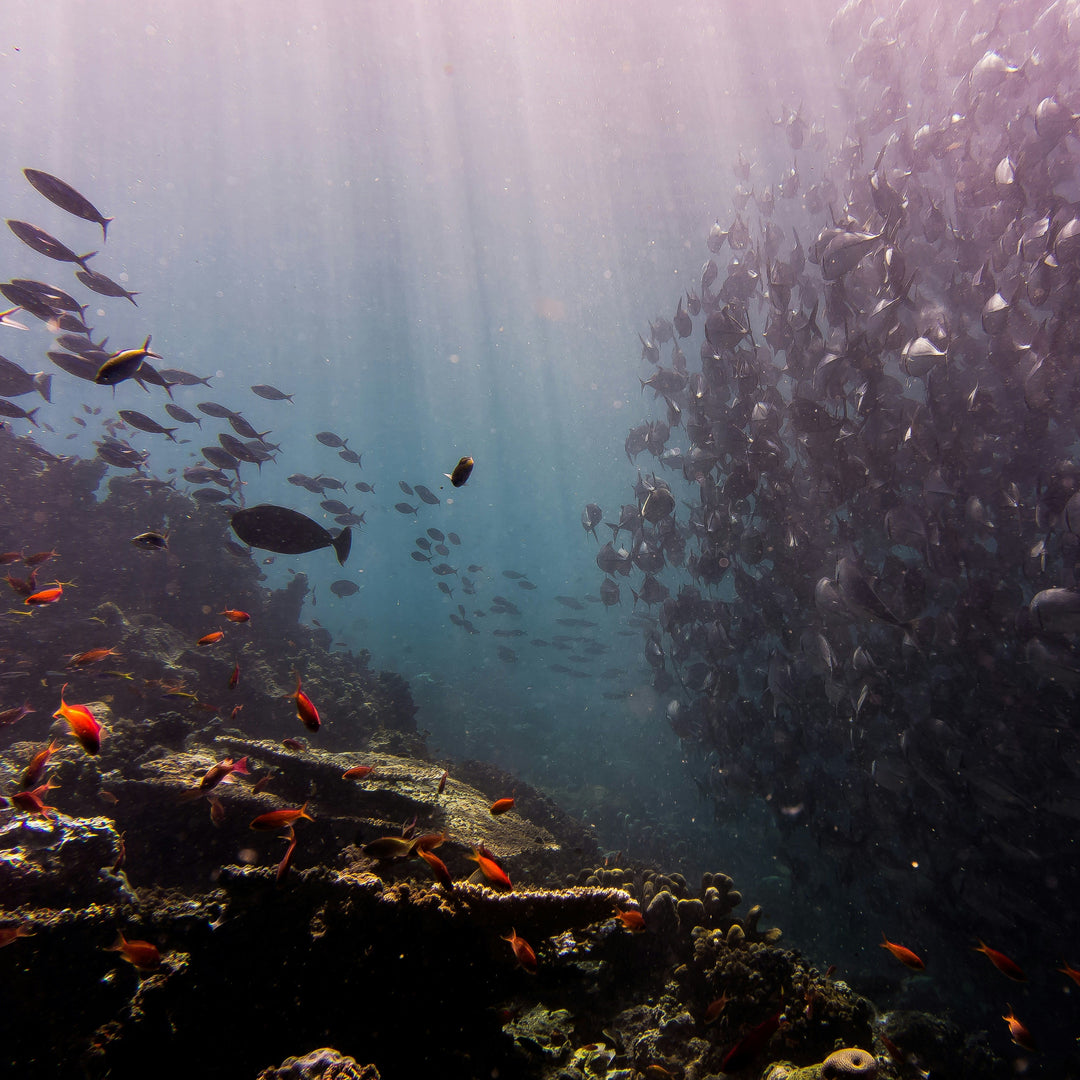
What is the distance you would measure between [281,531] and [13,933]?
9.27ft

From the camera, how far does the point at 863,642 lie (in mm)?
7184

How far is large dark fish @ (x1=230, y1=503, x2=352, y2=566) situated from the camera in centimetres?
405

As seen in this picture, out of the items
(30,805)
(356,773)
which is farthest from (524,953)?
(30,805)

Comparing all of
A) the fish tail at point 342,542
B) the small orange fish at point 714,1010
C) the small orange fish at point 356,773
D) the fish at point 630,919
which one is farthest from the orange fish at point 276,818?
the small orange fish at point 714,1010

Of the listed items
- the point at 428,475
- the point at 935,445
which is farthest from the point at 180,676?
the point at 428,475

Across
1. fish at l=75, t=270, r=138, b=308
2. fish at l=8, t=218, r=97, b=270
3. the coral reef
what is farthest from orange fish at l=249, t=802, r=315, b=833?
fish at l=75, t=270, r=138, b=308

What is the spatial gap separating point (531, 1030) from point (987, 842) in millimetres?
7386

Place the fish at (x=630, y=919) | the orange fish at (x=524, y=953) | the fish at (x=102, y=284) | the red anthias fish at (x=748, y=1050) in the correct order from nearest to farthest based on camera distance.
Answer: the red anthias fish at (x=748, y=1050), the orange fish at (x=524, y=953), the fish at (x=630, y=919), the fish at (x=102, y=284)

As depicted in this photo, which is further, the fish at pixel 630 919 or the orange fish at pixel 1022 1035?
the orange fish at pixel 1022 1035

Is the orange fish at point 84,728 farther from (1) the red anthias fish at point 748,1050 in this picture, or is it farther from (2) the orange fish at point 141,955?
(1) the red anthias fish at point 748,1050

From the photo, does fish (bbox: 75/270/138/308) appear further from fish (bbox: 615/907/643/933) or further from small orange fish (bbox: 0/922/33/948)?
fish (bbox: 615/907/643/933)

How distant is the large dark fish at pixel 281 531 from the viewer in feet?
13.3

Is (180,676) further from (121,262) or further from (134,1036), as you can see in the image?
(121,262)

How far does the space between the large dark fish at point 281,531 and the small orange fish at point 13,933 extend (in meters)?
2.56
